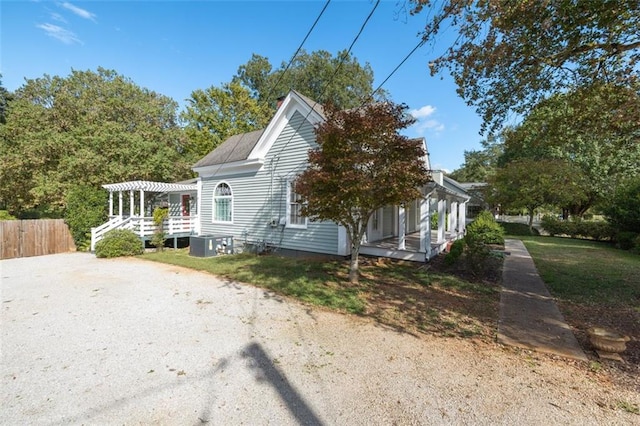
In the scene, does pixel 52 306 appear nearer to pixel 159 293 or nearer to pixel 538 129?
pixel 159 293

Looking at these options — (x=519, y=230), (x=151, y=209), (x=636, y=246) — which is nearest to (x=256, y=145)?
(x=151, y=209)

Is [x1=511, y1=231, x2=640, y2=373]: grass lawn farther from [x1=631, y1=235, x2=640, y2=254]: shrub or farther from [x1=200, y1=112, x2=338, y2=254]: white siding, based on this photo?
[x1=200, y1=112, x2=338, y2=254]: white siding

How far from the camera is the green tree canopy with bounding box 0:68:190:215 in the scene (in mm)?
15891

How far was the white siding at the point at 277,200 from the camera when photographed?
1118 cm

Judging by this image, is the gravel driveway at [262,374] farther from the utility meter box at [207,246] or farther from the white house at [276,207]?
the utility meter box at [207,246]

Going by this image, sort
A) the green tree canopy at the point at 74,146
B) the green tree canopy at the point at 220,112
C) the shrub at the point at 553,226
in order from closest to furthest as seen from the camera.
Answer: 1. the green tree canopy at the point at 74,146
2. the shrub at the point at 553,226
3. the green tree canopy at the point at 220,112

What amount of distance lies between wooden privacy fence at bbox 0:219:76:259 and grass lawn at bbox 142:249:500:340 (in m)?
6.38

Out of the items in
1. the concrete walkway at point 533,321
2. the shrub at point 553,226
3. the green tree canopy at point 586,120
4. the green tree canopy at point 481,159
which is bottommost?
the concrete walkway at point 533,321

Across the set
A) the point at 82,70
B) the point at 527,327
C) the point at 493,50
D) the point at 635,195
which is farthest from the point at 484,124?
the point at 82,70

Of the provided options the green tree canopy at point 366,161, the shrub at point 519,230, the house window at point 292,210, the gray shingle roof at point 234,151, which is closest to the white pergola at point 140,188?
the gray shingle roof at point 234,151

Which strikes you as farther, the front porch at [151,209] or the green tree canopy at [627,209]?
the green tree canopy at [627,209]

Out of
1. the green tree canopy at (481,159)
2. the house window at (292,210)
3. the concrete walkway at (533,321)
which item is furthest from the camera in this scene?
the green tree canopy at (481,159)

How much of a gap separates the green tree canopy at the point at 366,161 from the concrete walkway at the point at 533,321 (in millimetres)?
3108

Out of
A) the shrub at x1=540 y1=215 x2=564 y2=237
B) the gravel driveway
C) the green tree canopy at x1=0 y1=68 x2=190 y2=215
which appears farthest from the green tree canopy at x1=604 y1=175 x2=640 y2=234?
the green tree canopy at x1=0 y1=68 x2=190 y2=215
